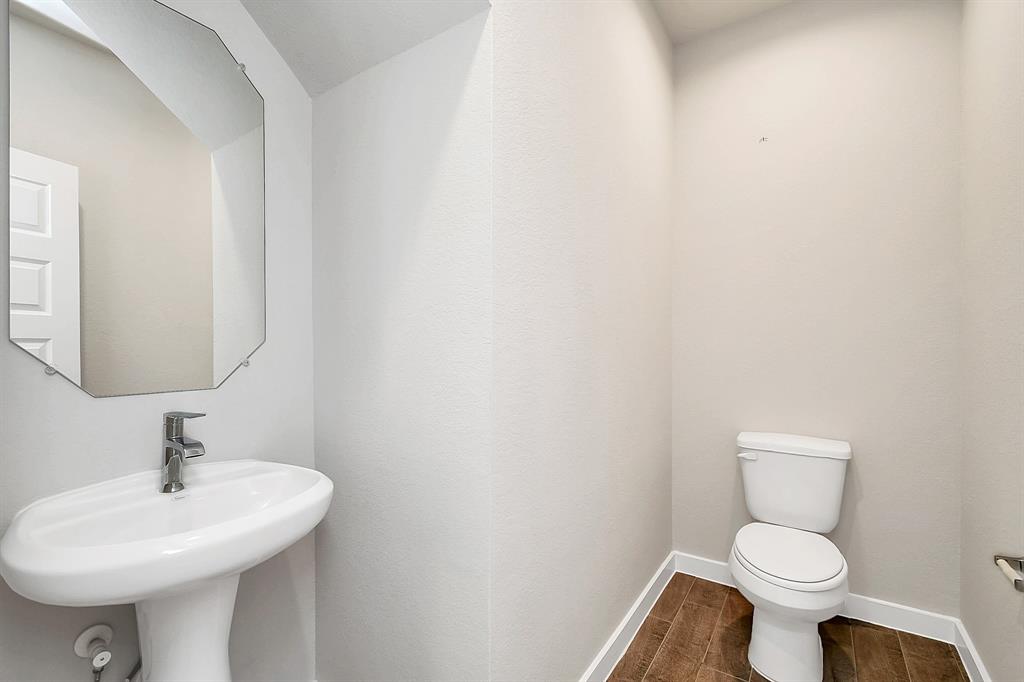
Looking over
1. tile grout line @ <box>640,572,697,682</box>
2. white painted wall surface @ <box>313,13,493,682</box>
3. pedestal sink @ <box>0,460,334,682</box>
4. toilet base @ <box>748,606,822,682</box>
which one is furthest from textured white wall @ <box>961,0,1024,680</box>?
pedestal sink @ <box>0,460,334,682</box>

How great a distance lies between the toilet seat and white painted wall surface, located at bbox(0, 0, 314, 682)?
151 centimetres

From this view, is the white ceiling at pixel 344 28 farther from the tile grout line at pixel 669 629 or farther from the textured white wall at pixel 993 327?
the tile grout line at pixel 669 629

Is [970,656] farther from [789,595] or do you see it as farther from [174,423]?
[174,423]

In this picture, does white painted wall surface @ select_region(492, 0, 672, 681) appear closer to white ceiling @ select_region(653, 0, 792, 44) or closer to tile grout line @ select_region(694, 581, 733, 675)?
white ceiling @ select_region(653, 0, 792, 44)

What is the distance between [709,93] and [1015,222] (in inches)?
53.7

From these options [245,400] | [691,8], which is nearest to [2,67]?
[245,400]

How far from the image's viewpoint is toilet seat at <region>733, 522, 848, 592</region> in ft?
5.03

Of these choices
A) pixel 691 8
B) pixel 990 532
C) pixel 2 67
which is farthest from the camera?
pixel 691 8

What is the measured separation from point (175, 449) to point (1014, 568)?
213cm

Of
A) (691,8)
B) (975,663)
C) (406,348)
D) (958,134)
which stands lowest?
(975,663)

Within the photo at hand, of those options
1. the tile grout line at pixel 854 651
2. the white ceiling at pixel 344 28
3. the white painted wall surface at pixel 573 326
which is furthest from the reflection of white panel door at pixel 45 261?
the tile grout line at pixel 854 651

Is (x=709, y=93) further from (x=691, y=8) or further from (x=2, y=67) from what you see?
(x=2, y=67)

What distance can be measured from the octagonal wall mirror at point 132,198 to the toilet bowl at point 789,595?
178cm

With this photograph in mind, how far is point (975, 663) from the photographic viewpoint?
63.9 inches
